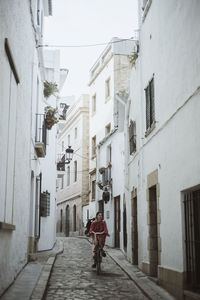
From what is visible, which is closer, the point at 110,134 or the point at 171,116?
the point at 171,116

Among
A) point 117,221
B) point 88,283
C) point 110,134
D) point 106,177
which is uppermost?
point 110,134

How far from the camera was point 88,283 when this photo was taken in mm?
9922

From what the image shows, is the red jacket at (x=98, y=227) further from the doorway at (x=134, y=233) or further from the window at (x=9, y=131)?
the window at (x=9, y=131)

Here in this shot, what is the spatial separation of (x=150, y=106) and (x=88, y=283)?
484cm

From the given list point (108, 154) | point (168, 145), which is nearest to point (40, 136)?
point (168, 145)

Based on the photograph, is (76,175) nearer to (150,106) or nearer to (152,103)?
(150,106)

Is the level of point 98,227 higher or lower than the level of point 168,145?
lower

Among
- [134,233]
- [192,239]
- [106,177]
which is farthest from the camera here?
[106,177]

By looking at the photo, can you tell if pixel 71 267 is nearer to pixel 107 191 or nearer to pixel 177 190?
pixel 177 190

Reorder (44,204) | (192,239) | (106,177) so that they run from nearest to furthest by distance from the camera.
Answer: (192,239) < (44,204) < (106,177)

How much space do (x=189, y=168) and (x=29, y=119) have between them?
5964 mm

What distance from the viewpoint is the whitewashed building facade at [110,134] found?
20.8m

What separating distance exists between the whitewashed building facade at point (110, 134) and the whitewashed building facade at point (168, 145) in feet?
20.0

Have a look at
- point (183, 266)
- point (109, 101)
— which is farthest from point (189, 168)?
point (109, 101)
